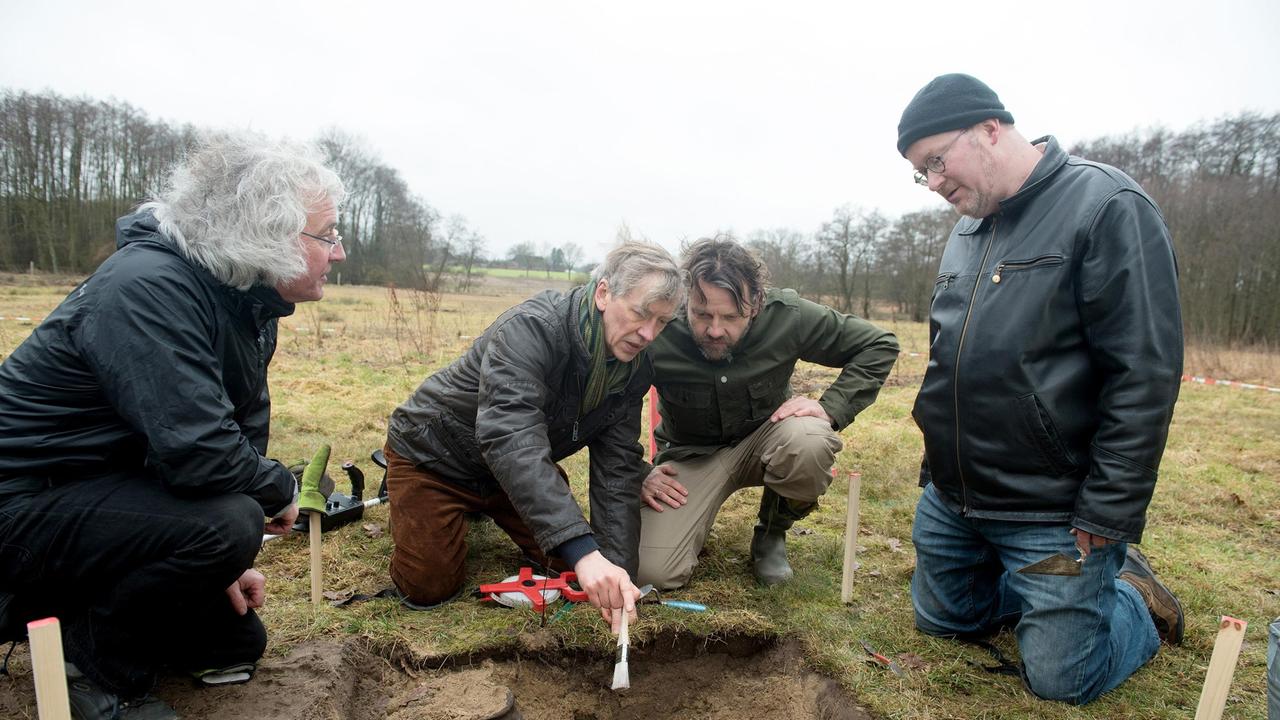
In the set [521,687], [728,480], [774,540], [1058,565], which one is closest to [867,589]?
[774,540]

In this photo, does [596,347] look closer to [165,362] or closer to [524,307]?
[524,307]

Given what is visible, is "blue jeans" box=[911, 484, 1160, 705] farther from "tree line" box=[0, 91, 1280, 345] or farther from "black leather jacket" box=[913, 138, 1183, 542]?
"tree line" box=[0, 91, 1280, 345]

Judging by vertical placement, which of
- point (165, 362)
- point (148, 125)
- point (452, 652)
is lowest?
point (452, 652)

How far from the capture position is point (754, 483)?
3.91 meters

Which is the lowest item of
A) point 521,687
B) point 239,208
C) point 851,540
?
point 521,687

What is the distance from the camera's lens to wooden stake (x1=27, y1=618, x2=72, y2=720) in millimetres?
1559

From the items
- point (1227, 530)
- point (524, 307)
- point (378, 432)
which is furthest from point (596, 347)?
point (1227, 530)

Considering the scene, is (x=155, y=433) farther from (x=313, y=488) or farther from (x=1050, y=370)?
(x=1050, y=370)

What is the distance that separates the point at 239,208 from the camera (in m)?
2.31

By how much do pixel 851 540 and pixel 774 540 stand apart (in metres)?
0.54

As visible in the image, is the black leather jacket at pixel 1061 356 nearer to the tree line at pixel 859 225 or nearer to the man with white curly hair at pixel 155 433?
the man with white curly hair at pixel 155 433

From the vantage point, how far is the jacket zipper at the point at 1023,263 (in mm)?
2469

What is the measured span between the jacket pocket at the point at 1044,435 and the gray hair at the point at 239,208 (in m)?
2.54

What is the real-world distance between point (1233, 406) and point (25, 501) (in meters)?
12.6
